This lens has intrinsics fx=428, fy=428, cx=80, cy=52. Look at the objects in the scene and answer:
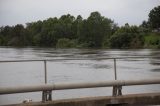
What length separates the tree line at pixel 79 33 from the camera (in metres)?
131

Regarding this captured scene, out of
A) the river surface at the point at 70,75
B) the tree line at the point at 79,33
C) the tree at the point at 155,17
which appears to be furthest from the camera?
the tree line at the point at 79,33

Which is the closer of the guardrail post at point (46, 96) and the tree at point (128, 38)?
the guardrail post at point (46, 96)

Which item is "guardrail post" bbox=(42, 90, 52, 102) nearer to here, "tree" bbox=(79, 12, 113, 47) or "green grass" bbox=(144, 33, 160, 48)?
"green grass" bbox=(144, 33, 160, 48)

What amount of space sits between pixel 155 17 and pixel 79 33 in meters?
31.1

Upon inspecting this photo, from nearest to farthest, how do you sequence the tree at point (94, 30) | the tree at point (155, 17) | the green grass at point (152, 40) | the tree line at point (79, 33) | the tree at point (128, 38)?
the green grass at point (152, 40) < the tree at point (128, 38) < the tree at point (155, 17) < the tree line at point (79, 33) < the tree at point (94, 30)

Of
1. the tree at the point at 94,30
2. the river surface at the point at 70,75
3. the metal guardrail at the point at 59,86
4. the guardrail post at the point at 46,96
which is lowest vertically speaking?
the river surface at the point at 70,75

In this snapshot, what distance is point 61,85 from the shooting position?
9.19m

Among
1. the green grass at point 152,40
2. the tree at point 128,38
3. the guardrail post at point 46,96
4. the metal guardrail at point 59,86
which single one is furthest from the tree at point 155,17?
the guardrail post at point 46,96

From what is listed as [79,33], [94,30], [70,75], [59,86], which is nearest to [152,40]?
[94,30]

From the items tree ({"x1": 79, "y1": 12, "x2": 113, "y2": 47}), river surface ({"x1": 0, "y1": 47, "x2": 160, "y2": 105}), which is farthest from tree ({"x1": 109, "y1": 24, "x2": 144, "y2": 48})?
river surface ({"x1": 0, "y1": 47, "x2": 160, "y2": 105})

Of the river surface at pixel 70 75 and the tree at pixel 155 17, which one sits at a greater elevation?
the tree at pixel 155 17

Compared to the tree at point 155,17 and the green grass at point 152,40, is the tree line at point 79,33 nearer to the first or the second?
the tree at point 155,17

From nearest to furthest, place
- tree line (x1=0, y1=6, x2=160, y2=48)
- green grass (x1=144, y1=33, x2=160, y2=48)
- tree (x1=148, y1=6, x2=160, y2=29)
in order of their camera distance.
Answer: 1. green grass (x1=144, y1=33, x2=160, y2=48)
2. tree (x1=148, y1=6, x2=160, y2=29)
3. tree line (x1=0, y1=6, x2=160, y2=48)

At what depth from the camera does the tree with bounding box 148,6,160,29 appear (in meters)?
130
